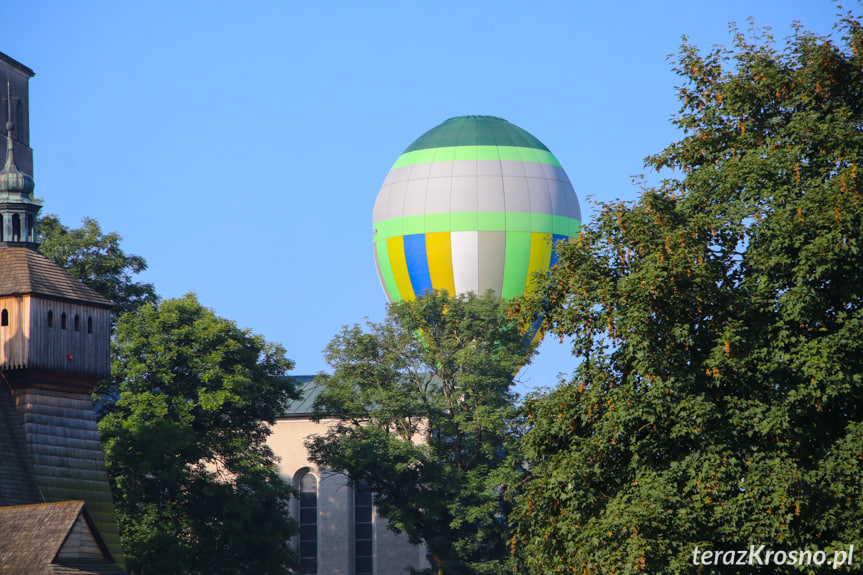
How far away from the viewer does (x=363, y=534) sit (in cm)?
5556

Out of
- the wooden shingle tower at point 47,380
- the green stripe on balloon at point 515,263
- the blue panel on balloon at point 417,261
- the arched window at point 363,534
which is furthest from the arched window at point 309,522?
the wooden shingle tower at point 47,380

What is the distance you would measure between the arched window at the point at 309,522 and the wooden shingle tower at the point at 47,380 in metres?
20.5

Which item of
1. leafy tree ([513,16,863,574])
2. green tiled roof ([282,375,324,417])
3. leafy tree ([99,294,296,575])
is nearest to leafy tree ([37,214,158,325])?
leafy tree ([99,294,296,575])

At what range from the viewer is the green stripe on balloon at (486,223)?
55.4 meters

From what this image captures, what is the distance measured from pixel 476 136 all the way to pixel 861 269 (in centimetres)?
3863

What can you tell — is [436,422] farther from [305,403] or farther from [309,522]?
[305,403]

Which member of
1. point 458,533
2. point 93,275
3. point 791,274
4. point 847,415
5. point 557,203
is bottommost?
point 458,533

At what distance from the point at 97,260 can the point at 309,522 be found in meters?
16.9

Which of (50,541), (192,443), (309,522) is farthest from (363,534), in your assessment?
(50,541)

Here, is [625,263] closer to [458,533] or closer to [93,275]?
[458,533]

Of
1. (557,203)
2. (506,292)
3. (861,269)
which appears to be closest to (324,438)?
(506,292)

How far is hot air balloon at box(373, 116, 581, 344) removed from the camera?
55344mm

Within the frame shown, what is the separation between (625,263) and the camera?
842 inches

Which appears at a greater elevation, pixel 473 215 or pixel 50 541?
pixel 473 215
